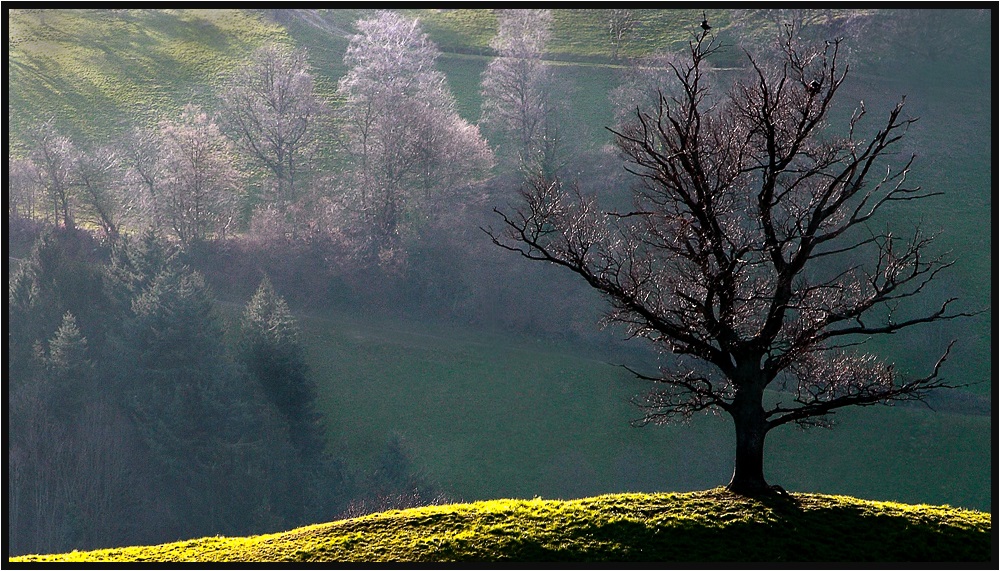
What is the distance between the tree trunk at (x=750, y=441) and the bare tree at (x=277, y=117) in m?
49.0

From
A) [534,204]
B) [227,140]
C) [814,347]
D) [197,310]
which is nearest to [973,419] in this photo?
[814,347]

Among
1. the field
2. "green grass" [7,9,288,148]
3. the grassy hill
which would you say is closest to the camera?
the grassy hill

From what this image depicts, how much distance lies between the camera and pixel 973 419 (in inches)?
1555

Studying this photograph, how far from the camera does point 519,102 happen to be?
2459 inches

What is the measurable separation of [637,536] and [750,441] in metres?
3.00

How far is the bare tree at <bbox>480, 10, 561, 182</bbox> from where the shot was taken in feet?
204

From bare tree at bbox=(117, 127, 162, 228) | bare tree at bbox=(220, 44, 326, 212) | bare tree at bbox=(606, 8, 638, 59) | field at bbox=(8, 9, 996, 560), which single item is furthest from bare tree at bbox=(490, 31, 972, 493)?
bare tree at bbox=(606, 8, 638, 59)

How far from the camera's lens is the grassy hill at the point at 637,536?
1380cm

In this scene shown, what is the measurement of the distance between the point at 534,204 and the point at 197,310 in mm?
34438

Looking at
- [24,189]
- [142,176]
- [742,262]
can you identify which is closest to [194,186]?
[142,176]

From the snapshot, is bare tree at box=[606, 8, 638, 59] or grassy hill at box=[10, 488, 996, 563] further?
bare tree at box=[606, 8, 638, 59]

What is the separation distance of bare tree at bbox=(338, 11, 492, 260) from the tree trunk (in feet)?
131

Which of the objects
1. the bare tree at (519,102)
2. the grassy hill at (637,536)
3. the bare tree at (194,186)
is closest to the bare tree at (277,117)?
the bare tree at (194,186)

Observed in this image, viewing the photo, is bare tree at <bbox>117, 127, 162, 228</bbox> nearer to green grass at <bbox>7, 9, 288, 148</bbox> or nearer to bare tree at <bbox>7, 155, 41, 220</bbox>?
bare tree at <bbox>7, 155, 41, 220</bbox>
